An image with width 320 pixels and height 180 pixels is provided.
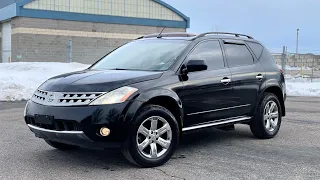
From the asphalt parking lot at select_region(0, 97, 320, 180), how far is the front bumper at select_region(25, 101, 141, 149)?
418mm

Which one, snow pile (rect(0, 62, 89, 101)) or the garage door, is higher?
the garage door

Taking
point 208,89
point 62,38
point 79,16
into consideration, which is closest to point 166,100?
point 208,89

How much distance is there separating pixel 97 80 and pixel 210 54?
207 cm

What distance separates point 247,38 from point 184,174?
3.47 m

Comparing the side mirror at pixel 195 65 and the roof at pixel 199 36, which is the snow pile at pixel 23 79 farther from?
the side mirror at pixel 195 65

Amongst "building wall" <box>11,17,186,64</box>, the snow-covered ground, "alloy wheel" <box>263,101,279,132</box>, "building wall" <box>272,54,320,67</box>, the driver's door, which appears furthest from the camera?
"building wall" <box>272,54,320,67</box>

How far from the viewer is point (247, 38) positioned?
25.2 feet

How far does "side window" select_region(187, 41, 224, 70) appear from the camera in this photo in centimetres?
634

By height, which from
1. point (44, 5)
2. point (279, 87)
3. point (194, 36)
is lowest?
point (279, 87)

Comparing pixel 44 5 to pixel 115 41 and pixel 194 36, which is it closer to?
pixel 115 41

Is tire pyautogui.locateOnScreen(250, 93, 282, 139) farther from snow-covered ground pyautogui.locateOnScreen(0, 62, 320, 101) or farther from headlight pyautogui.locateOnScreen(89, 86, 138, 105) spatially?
snow-covered ground pyautogui.locateOnScreen(0, 62, 320, 101)

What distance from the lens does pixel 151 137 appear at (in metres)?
5.38

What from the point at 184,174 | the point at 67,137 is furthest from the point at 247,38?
the point at 67,137

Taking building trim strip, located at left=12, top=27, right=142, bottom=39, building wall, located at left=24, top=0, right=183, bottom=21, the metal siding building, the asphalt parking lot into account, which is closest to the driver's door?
the asphalt parking lot
